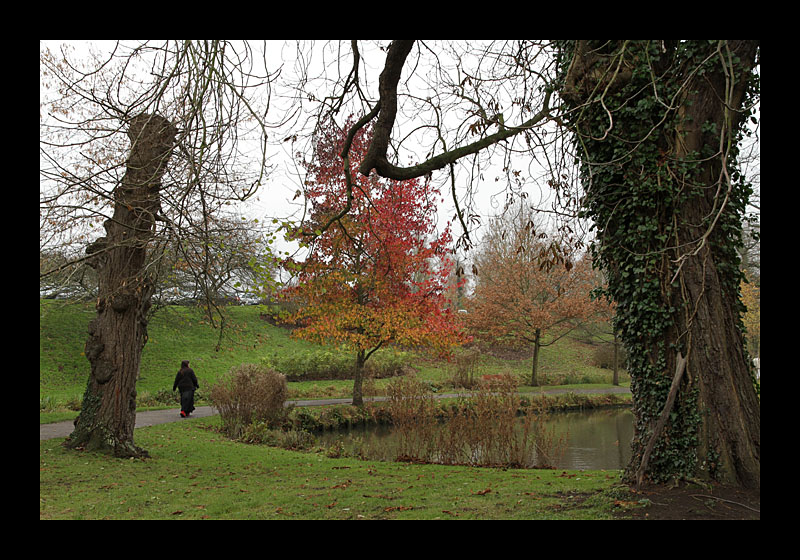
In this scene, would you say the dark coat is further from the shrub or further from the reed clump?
the reed clump

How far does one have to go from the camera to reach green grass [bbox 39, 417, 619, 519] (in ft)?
17.7

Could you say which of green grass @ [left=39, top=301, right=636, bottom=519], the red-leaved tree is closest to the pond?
green grass @ [left=39, top=301, right=636, bottom=519]

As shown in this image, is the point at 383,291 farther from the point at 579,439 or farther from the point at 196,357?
the point at 196,357

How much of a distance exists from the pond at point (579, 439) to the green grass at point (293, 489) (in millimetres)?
1397

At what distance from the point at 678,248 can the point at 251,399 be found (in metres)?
10.5

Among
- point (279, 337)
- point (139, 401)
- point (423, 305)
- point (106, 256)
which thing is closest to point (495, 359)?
point (279, 337)

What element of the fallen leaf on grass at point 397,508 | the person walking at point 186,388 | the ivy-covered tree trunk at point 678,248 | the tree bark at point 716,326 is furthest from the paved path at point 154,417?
the fallen leaf on grass at point 397,508

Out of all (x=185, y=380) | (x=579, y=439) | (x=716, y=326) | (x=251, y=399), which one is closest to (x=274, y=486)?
(x=716, y=326)

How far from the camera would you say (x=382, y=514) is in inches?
211

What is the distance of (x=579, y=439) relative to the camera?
13523 millimetres

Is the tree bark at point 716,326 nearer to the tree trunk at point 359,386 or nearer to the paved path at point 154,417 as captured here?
the paved path at point 154,417

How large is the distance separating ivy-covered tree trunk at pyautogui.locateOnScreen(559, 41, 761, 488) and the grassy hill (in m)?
13.6
